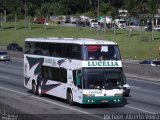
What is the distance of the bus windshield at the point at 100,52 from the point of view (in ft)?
78.9

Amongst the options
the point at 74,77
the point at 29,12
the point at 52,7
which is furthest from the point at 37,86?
the point at 29,12

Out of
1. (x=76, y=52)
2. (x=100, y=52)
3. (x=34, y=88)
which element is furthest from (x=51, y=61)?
(x=100, y=52)

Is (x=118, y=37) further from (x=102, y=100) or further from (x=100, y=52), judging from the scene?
(x=102, y=100)

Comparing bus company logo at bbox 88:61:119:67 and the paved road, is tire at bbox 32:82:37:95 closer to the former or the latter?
the paved road

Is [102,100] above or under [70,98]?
above

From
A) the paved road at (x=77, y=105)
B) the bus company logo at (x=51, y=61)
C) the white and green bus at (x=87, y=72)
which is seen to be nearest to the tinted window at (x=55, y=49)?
the white and green bus at (x=87, y=72)

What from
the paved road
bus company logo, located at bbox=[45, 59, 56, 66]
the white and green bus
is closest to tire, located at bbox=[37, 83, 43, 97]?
the paved road

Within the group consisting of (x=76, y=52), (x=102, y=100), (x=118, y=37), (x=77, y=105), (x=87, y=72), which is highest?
(x=76, y=52)

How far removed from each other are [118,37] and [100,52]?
180 ft

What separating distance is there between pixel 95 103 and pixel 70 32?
70.3 metres

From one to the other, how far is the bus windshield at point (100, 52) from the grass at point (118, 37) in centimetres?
3804

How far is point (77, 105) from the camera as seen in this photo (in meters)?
25.2

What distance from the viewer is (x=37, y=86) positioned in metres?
29.6

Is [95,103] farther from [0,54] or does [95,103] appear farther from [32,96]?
[0,54]
